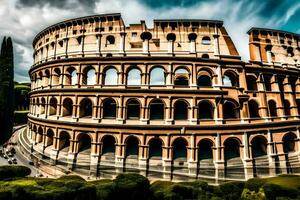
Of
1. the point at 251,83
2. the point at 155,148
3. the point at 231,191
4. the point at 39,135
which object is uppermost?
the point at 251,83

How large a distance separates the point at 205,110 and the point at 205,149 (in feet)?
16.3

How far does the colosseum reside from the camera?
21.2 metres

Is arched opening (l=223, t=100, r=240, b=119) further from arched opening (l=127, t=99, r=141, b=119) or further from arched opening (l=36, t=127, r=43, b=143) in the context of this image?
arched opening (l=36, t=127, r=43, b=143)

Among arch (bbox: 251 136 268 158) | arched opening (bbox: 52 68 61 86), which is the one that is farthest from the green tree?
arch (bbox: 251 136 268 158)

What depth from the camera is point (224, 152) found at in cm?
2206

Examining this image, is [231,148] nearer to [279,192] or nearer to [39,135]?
[279,192]

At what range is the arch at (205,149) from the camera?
856 inches

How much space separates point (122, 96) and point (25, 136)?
2240cm

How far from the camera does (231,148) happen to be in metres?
23.3

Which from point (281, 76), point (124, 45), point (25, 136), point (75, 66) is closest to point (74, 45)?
point (75, 66)

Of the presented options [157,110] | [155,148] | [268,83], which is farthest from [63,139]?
[268,83]

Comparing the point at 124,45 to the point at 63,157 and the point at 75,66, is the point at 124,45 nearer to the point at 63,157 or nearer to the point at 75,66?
the point at 75,66

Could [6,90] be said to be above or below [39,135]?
above

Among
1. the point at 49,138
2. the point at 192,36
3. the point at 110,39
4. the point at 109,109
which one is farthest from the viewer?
the point at 49,138
